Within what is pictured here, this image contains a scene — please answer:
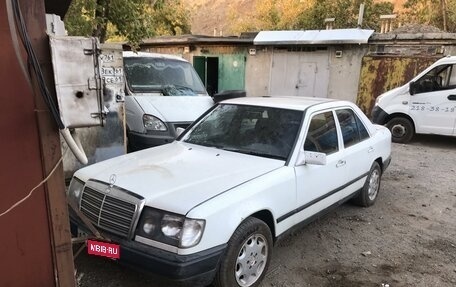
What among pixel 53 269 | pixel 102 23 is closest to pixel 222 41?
pixel 102 23

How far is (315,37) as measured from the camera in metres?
13.7

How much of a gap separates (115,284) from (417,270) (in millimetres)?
2740

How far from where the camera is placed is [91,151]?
5281mm

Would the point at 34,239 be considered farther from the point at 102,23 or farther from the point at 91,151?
the point at 102,23

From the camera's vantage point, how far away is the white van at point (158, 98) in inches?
230

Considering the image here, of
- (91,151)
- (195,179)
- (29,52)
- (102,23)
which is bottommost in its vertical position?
(91,151)

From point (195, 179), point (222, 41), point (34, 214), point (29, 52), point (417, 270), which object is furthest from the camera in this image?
point (222, 41)

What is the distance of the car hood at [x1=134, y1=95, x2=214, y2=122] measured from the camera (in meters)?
5.96

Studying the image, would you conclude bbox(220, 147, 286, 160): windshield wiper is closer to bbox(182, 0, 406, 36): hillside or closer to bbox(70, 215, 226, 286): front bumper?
bbox(70, 215, 226, 286): front bumper

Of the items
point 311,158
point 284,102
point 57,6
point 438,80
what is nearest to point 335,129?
point 284,102

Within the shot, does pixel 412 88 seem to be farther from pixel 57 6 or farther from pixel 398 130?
pixel 57 6

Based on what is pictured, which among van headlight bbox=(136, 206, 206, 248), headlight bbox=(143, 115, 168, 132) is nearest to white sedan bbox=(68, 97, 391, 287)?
van headlight bbox=(136, 206, 206, 248)

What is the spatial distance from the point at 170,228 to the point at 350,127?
280cm

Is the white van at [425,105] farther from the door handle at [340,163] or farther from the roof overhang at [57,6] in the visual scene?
the roof overhang at [57,6]
